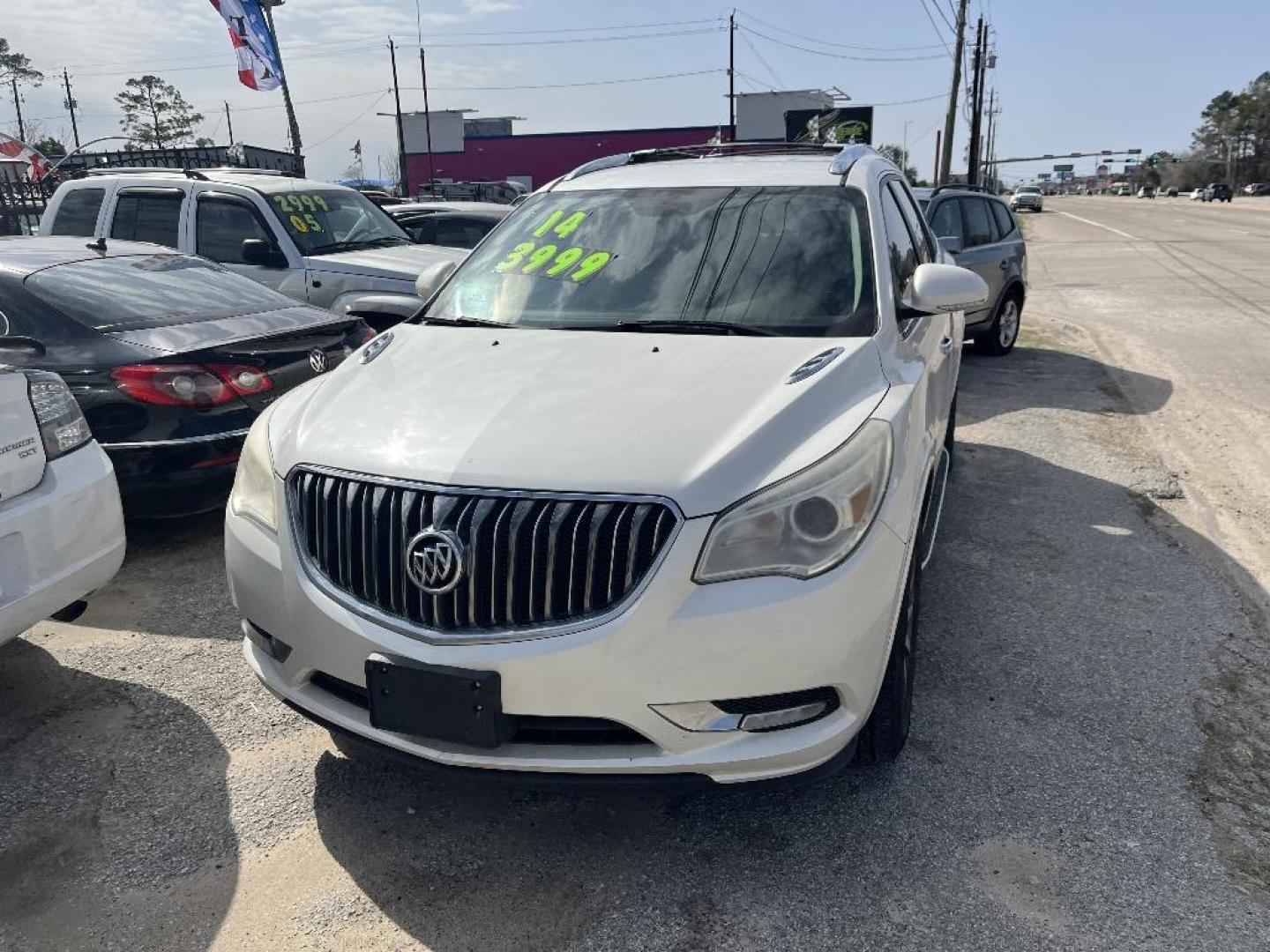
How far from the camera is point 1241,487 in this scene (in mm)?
5617

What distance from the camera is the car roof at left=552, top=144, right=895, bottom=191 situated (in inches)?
148

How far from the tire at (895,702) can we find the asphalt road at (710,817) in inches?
4.2

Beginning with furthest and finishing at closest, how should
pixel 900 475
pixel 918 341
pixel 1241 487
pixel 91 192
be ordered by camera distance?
pixel 91 192 → pixel 1241 487 → pixel 918 341 → pixel 900 475

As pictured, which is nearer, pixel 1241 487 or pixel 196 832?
pixel 196 832

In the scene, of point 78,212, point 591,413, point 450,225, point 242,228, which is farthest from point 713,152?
point 450,225

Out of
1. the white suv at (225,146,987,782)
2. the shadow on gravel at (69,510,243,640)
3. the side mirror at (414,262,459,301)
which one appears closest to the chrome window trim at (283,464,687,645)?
the white suv at (225,146,987,782)

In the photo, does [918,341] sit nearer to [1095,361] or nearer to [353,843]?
[353,843]

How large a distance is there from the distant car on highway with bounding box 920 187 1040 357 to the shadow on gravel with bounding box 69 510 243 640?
22.6 ft

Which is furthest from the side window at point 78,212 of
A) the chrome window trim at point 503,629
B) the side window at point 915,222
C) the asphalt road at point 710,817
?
the chrome window trim at point 503,629

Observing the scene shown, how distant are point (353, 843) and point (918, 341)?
2.48 metres

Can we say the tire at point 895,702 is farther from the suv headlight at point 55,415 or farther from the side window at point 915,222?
the suv headlight at point 55,415

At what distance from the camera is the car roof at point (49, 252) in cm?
484

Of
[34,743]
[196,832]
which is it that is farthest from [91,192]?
[196,832]

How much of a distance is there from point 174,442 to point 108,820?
7.03 ft
